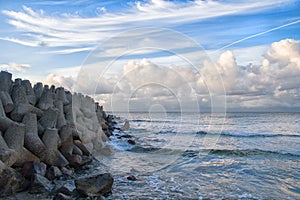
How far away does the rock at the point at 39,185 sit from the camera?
22.1ft

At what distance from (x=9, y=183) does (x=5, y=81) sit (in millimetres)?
5090

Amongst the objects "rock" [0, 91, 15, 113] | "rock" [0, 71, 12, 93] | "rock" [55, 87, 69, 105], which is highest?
"rock" [0, 71, 12, 93]

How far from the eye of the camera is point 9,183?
6.46 m

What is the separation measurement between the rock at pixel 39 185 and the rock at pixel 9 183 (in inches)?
10.0

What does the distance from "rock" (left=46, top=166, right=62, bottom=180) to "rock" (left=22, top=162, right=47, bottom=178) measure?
194 mm

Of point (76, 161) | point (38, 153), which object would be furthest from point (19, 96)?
point (76, 161)

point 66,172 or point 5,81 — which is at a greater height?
point 5,81

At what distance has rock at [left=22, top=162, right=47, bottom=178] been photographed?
7.11m

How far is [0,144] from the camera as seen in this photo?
689 centimetres

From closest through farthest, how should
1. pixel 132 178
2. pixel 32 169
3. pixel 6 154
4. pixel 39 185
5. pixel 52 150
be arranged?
pixel 6 154, pixel 39 185, pixel 32 169, pixel 52 150, pixel 132 178

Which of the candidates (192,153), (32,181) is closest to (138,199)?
(32,181)

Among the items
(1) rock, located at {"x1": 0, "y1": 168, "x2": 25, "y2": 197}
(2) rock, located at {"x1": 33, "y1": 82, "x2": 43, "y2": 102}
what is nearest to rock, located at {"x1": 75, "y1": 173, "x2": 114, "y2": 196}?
(1) rock, located at {"x1": 0, "y1": 168, "x2": 25, "y2": 197}

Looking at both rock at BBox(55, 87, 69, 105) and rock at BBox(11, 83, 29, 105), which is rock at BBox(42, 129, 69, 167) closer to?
rock at BBox(11, 83, 29, 105)

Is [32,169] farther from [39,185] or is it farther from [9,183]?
[9,183]
